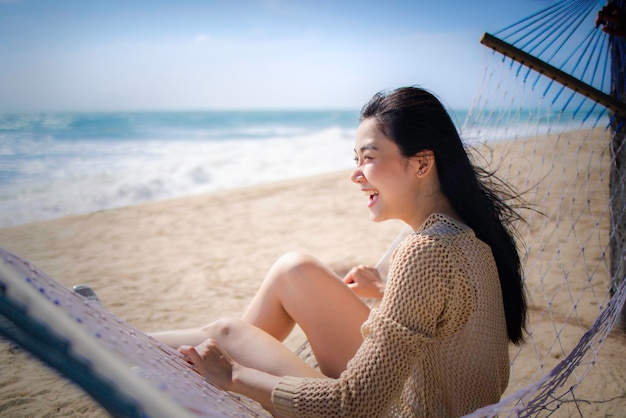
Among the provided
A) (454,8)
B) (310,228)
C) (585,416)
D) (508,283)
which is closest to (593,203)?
(310,228)

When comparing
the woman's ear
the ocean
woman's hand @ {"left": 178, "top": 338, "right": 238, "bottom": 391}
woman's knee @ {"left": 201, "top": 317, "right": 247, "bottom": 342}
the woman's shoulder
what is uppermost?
the woman's ear

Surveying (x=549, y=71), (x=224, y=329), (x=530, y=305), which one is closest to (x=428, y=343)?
(x=224, y=329)

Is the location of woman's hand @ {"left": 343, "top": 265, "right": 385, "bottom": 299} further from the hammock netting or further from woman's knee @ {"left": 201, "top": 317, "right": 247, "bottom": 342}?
woman's knee @ {"left": 201, "top": 317, "right": 247, "bottom": 342}

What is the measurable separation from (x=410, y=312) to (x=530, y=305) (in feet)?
7.68

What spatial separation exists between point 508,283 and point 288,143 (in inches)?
687

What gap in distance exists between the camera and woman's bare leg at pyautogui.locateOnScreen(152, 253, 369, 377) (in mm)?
1349

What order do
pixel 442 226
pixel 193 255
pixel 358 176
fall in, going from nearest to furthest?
pixel 442 226
pixel 358 176
pixel 193 255

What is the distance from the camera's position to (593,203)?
4820mm

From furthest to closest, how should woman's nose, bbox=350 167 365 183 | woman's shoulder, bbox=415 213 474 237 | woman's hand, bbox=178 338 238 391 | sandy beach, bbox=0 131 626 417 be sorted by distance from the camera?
sandy beach, bbox=0 131 626 417 → woman's nose, bbox=350 167 365 183 → woman's hand, bbox=178 338 238 391 → woman's shoulder, bbox=415 213 474 237

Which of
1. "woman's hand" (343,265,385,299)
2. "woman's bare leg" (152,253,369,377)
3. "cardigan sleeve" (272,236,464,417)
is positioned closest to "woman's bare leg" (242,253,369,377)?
"woman's bare leg" (152,253,369,377)

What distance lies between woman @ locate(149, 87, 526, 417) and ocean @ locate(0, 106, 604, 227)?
1.16 metres

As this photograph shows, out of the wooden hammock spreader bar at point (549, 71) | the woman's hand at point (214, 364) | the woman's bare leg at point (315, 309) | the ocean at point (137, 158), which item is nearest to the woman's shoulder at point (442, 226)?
the woman's bare leg at point (315, 309)

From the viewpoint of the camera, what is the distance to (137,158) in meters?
12.6

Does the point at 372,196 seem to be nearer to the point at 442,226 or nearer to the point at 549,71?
the point at 442,226
